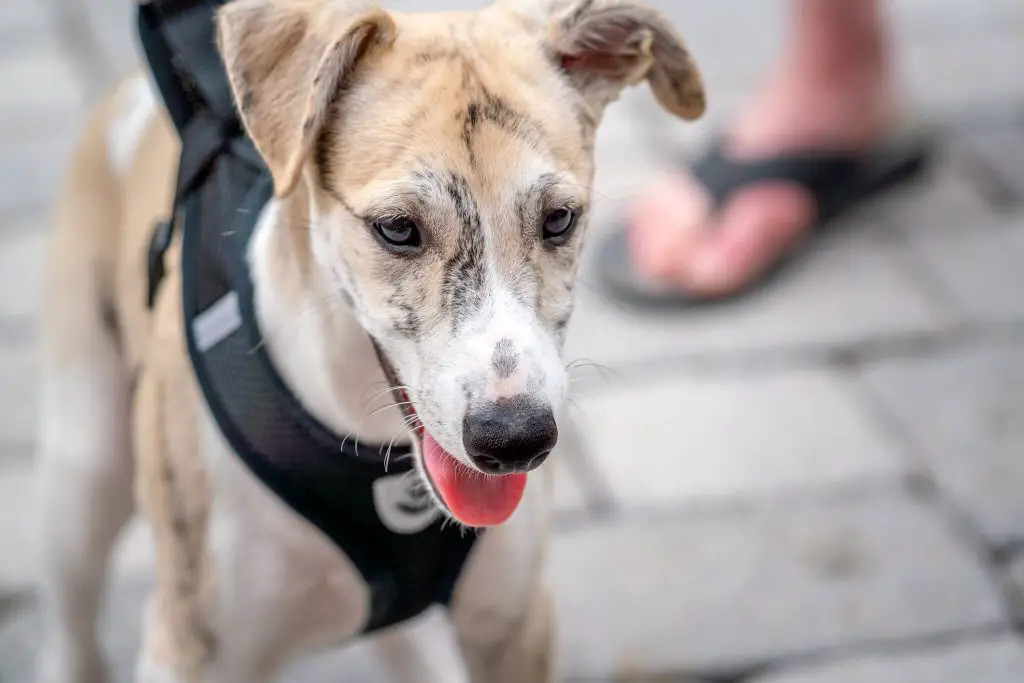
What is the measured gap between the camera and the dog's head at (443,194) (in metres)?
1.66

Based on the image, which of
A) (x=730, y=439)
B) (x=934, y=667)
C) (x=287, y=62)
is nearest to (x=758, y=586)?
(x=934, y=667)

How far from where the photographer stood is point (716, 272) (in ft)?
12.7

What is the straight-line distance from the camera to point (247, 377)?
192 centimetres

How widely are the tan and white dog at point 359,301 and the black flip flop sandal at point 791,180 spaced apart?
5.86 feet

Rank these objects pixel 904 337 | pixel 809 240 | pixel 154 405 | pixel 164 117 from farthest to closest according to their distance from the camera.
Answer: pixel 809 240, pixel 904 337, pixel 164 117, pixel 154 405

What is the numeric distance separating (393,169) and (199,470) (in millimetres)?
594

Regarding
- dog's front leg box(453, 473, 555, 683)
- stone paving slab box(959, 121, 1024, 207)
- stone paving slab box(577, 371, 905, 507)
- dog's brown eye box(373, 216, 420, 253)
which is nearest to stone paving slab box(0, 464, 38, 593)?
dog's front leg box(453, 473, 555, 683)

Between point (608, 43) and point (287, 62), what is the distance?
1.63 ft

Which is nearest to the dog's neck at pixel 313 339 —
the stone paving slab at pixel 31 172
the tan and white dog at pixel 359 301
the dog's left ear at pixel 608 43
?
the tan and white dog at pixel 359 301

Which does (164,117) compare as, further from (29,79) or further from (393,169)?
(29,79)

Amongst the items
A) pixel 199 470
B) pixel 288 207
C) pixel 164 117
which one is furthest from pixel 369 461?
pixel 164 117

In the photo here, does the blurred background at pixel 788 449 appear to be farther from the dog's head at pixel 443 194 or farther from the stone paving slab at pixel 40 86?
the dog's head at pixel 443 194

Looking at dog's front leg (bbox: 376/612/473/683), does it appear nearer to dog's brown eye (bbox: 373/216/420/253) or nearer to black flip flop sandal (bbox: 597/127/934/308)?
dog's brown eye (bbox: 373/216/420/253)

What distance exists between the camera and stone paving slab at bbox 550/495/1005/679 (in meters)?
2.79
